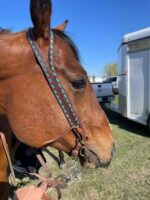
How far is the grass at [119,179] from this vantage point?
409 centimetres

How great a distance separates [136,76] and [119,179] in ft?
12.8

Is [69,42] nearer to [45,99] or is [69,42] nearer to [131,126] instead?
[45,99]

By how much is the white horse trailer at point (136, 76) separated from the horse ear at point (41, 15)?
6.14m

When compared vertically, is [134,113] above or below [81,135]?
below

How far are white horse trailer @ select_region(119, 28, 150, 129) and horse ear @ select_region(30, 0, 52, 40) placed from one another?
6136mm

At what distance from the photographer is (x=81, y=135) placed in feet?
5.66

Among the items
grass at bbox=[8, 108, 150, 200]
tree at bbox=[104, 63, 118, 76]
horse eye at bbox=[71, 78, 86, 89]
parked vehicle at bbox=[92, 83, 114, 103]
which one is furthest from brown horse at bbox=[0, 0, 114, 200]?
tree at bbox=[104, 63, 118, 76]

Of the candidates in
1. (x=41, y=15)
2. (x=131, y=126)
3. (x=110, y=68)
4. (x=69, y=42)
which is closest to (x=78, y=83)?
(x=69, y=42)

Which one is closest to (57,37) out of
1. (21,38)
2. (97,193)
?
(21,38)

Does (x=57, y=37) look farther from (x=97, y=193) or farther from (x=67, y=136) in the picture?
(x=97, y=193)

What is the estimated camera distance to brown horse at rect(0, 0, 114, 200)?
1.68 metres

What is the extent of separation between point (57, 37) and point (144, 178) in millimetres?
3504

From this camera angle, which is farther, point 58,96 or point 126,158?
point 126,158

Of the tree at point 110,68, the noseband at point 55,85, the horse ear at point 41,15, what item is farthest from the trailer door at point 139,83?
the tree at point 110,68
